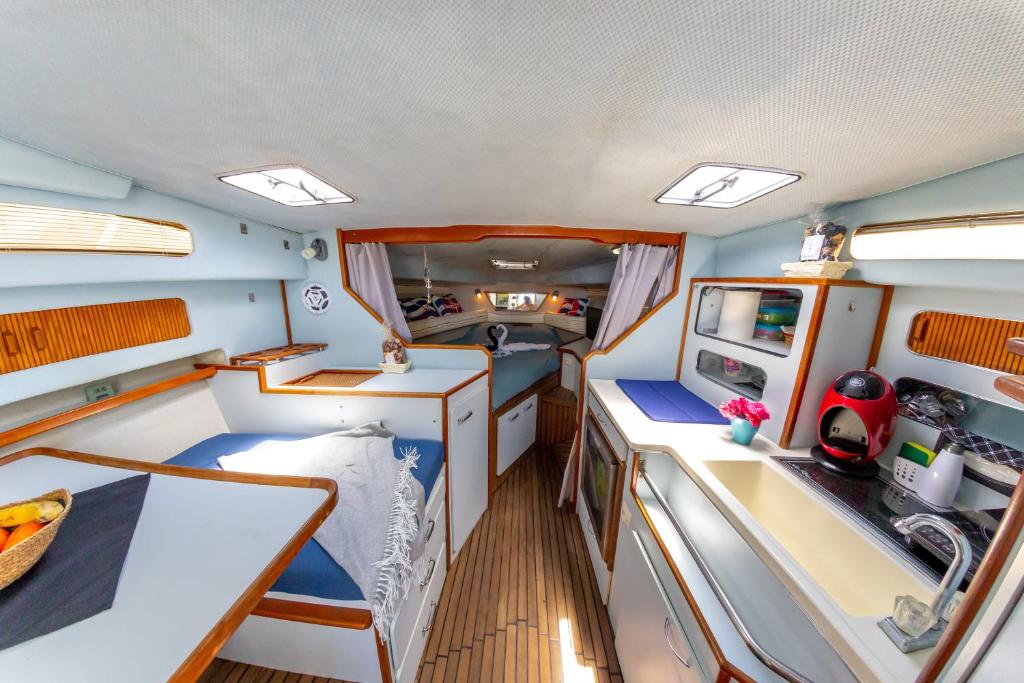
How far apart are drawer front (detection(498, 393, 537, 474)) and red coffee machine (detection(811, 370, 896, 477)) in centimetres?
175

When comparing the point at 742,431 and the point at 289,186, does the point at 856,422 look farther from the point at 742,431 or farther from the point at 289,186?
the point at 289,186

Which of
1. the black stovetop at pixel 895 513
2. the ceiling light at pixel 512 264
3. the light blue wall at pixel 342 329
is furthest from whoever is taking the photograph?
the ceiling light at pixel 512 264

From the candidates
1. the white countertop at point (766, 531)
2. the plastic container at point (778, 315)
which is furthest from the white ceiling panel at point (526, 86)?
the white countertop at point (766, 531)

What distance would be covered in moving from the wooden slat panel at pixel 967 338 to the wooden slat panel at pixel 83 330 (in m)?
2.97

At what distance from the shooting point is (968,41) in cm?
45

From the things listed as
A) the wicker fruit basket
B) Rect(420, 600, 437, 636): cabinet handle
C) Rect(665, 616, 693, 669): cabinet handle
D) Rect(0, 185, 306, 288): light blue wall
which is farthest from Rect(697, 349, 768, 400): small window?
Rect(0, 185, 306, 288): light blue wall

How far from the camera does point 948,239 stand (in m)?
0.84

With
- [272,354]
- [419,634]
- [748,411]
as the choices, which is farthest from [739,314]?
[272,354]

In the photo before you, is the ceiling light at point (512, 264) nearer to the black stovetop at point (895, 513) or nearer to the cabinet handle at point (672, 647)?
the black stovetop at point (895, 513)

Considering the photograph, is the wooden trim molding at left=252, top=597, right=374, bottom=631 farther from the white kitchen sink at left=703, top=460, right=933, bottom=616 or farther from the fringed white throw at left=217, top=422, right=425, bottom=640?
the white kitchen sink at left=703, top=460, right=933, bottom=616

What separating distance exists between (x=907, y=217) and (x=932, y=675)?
1.28 meters

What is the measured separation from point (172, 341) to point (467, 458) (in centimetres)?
165

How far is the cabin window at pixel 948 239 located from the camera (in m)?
0.74

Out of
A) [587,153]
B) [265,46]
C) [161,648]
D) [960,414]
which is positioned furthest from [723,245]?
[161,648]
